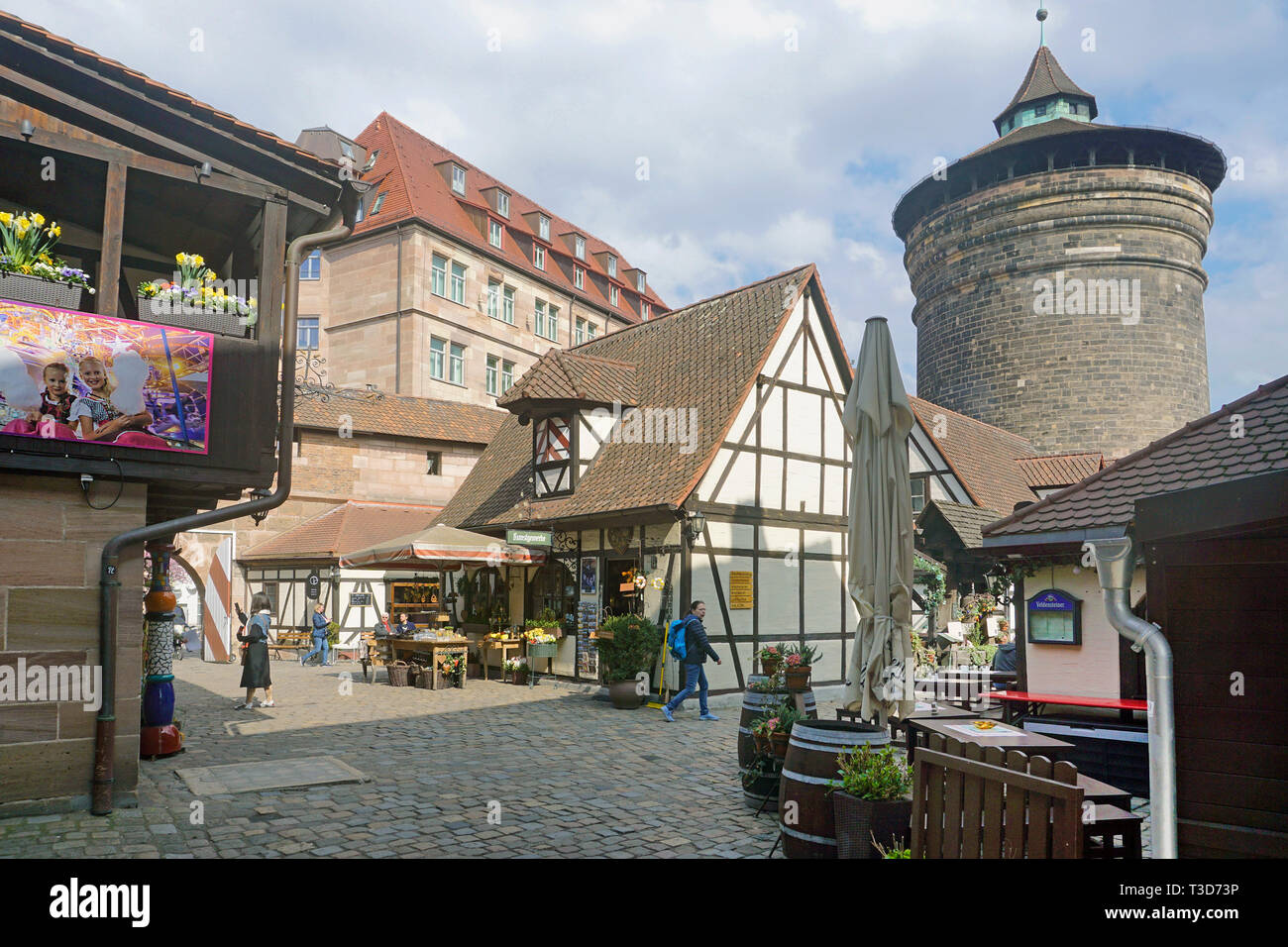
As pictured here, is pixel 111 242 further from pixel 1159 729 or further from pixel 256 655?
pixel 1159 729

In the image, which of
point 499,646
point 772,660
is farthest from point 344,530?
point 772,660

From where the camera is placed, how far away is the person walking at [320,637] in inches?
848

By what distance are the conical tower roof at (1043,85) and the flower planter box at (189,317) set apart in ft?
122

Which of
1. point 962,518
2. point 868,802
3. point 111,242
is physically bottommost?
point 868,802

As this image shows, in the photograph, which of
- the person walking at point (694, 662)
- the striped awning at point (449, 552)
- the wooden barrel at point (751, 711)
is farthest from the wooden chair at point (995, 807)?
the striped awning at point (449, 552)

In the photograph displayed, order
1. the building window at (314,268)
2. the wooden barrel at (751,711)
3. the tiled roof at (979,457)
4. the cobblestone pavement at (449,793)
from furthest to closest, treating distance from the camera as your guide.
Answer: the building window at (314,268)
the tiled roof at (979,457)
the wooden barrel at (751,711)
the cobblestone pavement at (449,793)

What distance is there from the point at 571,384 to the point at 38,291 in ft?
32.5

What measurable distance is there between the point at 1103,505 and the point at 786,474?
7.51m

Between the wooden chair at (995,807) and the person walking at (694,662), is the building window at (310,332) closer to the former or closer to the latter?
the person walking at (694,662)

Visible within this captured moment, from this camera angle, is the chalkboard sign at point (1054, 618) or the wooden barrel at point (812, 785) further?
the chalkboard sign at point (1054, 618)

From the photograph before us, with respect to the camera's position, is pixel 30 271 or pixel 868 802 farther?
pixel 30 271

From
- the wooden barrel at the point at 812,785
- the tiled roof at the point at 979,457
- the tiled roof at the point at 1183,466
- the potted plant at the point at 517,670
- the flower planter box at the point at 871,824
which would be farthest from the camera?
the tiled roof at the point at 979,457

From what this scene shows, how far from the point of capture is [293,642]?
24.2 m
